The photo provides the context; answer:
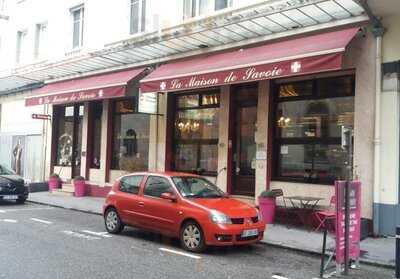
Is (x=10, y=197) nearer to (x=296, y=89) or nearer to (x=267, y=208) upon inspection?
(x=267, y=208)

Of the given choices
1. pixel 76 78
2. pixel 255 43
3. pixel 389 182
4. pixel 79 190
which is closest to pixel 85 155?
pixel 79 190

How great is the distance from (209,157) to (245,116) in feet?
6.10

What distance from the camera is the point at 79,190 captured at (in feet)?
64.4

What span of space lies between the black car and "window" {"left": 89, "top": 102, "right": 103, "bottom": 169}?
3372mm

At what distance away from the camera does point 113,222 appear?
456 inches

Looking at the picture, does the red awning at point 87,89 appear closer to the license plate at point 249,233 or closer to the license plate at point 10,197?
the license plate at point 10,197

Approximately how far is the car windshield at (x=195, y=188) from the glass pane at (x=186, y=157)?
540cm

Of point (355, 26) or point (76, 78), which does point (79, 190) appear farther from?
point (355, 26)

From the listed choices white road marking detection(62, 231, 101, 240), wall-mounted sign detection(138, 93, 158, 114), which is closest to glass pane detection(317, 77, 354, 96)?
wall-mounted sign detection(138, 93, 158, 114)

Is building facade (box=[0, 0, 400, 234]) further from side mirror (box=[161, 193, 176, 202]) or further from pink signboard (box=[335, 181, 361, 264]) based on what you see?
side mirror (box=[161, 193, 176, 202])

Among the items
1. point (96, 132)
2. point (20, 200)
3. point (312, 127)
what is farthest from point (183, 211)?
point (96, 132)

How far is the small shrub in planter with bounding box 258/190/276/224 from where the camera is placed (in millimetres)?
12977

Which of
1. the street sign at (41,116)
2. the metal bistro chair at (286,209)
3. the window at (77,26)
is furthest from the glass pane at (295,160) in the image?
the street sign at (41,116)

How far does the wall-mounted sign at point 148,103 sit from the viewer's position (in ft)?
55.0
